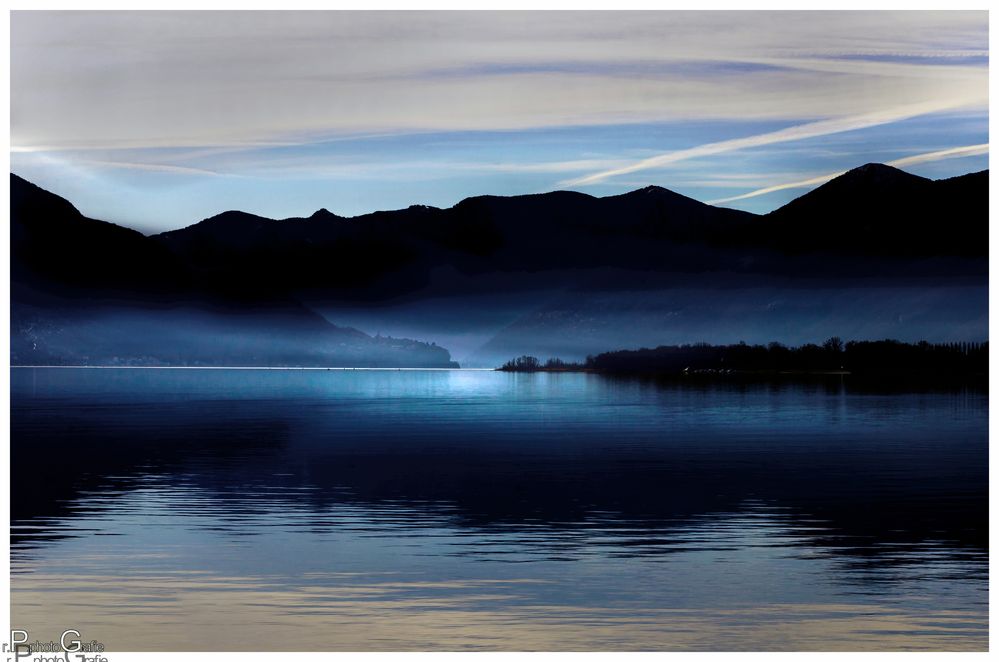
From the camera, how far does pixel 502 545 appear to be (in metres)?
29.2

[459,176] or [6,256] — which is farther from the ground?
[459,176]

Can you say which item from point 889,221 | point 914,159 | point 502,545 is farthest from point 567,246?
A: point 502,545

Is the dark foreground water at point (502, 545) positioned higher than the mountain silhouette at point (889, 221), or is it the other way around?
the mountain silhouette at point (889, 221)

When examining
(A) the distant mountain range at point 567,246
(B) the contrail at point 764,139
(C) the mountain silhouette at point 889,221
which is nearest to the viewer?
(B) the contrail at point 764,139

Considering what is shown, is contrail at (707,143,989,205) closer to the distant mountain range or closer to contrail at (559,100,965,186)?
contrail at (559,100,965,186)

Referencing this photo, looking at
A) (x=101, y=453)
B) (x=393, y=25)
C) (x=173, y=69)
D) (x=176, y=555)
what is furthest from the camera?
(x=101, y=453)

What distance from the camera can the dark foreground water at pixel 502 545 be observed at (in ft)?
71.7

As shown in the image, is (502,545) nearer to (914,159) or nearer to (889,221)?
(914,159)

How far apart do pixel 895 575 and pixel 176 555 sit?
14.0m

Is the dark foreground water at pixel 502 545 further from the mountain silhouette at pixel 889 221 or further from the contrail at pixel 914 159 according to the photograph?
the mountain silhouette at pixel 889 221

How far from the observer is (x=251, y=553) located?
27.8 meters

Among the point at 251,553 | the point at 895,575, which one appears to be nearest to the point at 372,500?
the point at 251,553

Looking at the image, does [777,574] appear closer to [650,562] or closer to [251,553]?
[650,562]

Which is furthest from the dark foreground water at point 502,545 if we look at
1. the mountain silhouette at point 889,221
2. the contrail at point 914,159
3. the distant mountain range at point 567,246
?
the distant mountain range at point 567,246
